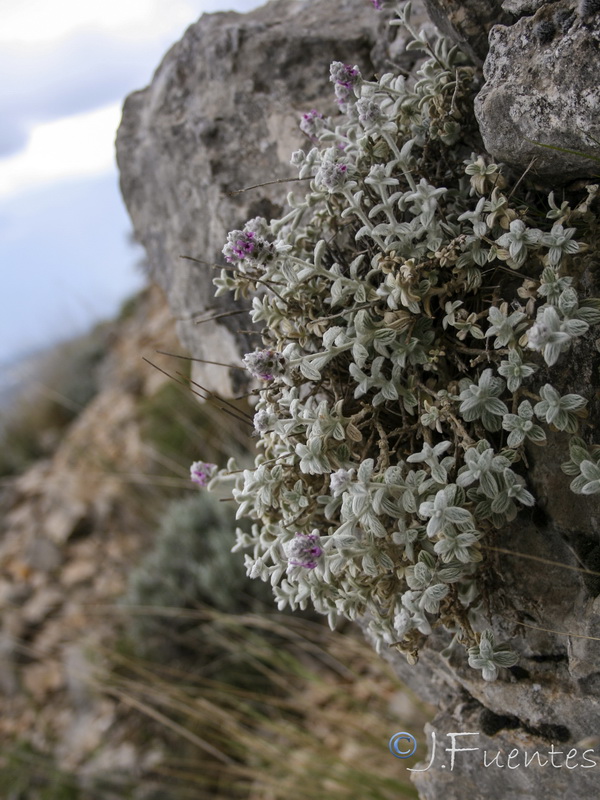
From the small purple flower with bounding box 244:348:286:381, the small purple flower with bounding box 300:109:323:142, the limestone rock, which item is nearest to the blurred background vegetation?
the small purple flower with bounding box 244:348:286:381

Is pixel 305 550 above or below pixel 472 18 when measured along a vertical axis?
below

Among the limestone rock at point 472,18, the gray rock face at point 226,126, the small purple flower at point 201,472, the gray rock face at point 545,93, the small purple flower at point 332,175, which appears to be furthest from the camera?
the gray rock face at point 226,126

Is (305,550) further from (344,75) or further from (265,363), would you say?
(344,75)

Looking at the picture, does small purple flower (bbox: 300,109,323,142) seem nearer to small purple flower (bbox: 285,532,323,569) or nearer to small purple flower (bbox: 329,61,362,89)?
small purple flower (bbox: 329,61,362,89)

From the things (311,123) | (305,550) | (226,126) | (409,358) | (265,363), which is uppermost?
(226,126)

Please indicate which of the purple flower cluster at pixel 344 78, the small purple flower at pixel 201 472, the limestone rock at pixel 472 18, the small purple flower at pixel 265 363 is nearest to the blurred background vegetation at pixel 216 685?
the small purple flower at pixel 201 472

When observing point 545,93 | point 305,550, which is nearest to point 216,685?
point 305,550

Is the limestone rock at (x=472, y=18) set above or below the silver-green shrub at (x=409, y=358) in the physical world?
above

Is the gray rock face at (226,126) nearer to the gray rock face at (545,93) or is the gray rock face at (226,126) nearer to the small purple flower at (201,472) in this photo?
the small purple flower at (201,472)

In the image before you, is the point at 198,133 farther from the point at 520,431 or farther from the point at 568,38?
the point at 520,431
